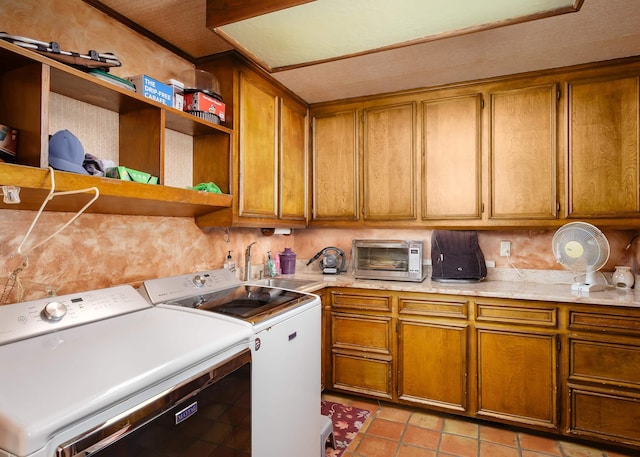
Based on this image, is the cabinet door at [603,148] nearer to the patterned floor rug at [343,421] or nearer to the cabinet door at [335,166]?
the cabinet door at [335,166]

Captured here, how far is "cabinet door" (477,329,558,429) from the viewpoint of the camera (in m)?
2.25

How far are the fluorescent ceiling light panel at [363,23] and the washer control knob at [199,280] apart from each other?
1.25 meters

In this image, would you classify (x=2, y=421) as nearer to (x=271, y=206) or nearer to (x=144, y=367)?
(x=144, y=367)

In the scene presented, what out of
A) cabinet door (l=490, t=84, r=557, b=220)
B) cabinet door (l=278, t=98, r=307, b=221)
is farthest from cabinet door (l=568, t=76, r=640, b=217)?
cabinet door (l=278, t=98, r=307, b=221)

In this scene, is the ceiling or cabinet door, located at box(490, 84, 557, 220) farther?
cabinet door, located at box(490, 84, 557, 220)

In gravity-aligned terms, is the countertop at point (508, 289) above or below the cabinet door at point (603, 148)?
below

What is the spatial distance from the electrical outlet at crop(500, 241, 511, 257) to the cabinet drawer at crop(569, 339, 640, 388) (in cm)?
81

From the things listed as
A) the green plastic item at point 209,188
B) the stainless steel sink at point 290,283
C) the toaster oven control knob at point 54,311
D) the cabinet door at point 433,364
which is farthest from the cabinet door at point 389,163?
the toaster oven control knob at point 54,311

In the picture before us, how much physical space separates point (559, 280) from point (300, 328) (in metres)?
2.09

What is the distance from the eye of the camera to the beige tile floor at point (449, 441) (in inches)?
83.9

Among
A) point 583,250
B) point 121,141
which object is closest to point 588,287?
point 583,250

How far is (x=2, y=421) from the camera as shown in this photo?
706 mm

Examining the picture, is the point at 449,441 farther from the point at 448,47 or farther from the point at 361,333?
the point at 448,47

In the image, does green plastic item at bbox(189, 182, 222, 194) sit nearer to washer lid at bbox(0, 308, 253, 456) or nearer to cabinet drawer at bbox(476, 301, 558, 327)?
washer lid at bbox(0, 308, 253, 456)
